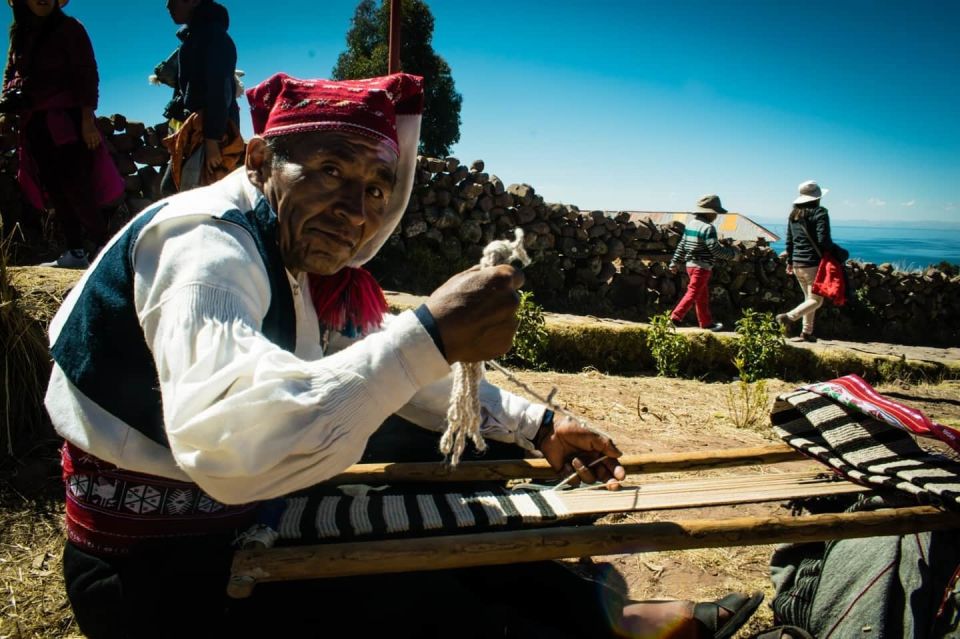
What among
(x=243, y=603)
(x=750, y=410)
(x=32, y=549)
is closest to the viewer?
(x=243, y=603)

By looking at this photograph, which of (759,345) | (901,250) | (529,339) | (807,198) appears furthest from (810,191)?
(901,250)

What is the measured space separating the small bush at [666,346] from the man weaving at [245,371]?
5.88 meters

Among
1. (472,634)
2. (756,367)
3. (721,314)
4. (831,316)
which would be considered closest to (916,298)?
(831,316)

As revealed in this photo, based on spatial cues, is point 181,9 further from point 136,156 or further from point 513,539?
point 136,156

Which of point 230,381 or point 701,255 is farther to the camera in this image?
point 701,255

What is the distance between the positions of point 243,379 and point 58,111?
4.30m

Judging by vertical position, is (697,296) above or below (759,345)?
above

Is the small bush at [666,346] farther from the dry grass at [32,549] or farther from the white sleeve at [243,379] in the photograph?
the white sleeve at [243,379]

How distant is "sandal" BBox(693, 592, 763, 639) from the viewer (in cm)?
174

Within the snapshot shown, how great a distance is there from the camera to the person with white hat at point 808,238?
796cm

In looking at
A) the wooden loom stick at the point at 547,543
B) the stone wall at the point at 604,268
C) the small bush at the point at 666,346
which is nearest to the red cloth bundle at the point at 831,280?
the small bush at the point at 666,346

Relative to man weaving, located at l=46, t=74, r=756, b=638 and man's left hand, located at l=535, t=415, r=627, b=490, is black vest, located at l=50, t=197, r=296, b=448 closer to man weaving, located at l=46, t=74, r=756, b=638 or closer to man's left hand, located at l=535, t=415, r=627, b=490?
man weaving, located at l=46, t=74, r=756, b=638

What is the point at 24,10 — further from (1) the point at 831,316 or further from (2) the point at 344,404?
(1) the point at 831,316

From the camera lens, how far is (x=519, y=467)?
193 centimetres
